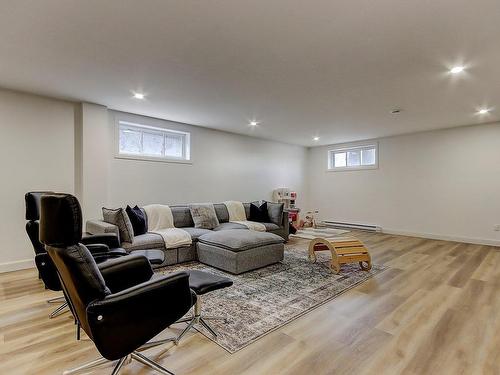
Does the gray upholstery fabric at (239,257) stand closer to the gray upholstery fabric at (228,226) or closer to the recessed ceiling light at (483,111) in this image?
the gray upholstery fabric at (228,226)

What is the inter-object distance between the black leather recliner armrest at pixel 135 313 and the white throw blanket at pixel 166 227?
2368 mm

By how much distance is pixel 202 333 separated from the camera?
2201 mm

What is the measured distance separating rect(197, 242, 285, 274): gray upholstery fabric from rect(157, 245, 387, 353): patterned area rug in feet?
0.28

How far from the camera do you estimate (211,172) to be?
6.02 meters

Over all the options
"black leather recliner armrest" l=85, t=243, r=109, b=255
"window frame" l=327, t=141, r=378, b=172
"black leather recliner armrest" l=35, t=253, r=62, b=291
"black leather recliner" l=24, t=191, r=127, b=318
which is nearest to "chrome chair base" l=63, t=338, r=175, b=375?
"black leather recliner" l=24, t=191, r=127, b=318

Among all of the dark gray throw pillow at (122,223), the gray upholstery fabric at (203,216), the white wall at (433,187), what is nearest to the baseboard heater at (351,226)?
the white wall at (433,187)

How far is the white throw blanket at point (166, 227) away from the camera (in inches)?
157

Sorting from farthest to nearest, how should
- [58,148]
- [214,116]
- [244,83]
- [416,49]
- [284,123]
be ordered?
[284,123]
[214,116]
[58,148]
[244,83]
[416,49]

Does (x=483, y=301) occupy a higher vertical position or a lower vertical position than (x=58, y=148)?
lower

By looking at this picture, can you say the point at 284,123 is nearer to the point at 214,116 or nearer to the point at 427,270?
the point at 214,116

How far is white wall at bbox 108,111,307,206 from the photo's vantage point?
4.78m

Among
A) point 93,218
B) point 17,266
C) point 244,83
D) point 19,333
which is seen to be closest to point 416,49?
point 244,83

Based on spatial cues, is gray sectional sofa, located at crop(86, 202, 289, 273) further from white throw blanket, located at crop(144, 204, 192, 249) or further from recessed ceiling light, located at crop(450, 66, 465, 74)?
recessed ceiling light, located at crop(450, 66, 465, 74)

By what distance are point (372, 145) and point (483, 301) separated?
4.99 m
